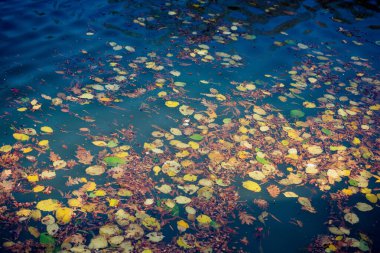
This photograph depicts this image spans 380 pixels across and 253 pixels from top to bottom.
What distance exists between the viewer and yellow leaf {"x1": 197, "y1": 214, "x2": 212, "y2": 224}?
3127mm

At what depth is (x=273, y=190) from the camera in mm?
3539

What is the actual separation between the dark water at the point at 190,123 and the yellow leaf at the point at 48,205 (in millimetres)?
32

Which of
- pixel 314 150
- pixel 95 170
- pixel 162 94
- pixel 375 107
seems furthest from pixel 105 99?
pixel 375 107

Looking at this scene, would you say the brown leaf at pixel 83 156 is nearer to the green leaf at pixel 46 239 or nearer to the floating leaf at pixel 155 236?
the green leaf at pixel 46 239

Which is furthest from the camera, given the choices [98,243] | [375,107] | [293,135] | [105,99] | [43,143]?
[375,107]

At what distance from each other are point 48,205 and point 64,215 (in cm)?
23

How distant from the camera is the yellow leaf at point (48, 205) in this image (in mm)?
3057

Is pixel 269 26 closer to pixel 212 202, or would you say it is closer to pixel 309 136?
pixel 309 136

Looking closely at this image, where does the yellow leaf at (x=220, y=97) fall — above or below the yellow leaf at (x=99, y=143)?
above

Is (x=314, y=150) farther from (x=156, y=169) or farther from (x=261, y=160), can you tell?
(x=156, y=169)

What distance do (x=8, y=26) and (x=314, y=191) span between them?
20.8ft

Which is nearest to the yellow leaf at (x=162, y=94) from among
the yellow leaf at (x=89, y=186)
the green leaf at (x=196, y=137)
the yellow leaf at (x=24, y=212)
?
the green leaf at (x=196, y=137)

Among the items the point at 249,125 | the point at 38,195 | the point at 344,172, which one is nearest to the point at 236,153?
the point at 249,125

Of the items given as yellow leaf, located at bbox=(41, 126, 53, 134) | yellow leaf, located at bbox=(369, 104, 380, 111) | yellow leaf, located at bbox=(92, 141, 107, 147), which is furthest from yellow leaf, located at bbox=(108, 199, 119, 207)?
yellow leaf, located at bbox=(369, 104, 380, 111)
